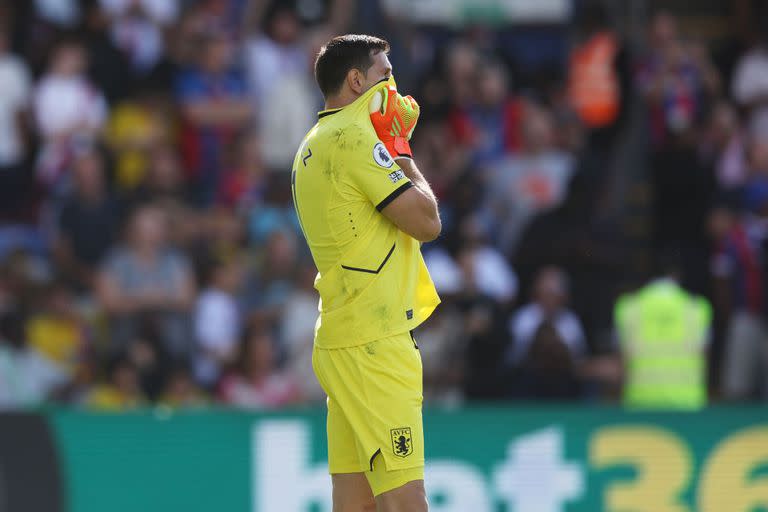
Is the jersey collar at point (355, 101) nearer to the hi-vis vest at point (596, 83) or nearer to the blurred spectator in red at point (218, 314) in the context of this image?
the blurred spectator in red at point (218, 314)

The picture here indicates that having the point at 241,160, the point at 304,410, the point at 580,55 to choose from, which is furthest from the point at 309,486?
the point at 580,55

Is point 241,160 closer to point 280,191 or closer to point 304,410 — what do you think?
point 280,191

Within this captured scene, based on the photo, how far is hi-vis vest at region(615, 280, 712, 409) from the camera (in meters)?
10.6

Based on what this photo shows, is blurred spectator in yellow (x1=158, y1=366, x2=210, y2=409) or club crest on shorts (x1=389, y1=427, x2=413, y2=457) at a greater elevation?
club crest on shorts (x1=389, y1=427, x2=413, y2=457)

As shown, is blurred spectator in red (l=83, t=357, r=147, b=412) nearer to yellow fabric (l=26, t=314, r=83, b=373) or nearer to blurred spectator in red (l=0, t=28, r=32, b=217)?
yellow fabric (l=26, t=314, r=83, b=373)

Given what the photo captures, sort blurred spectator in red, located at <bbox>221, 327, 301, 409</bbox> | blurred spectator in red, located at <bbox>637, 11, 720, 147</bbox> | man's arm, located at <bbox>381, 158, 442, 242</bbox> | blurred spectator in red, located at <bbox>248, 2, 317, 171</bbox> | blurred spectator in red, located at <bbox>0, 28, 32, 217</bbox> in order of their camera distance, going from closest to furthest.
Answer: man's arm, located at <bbox>381, 158, 442, 242</bbox> < blurred spectator in red, located at <bbox>221, 327, 301, 409</bbox> < blurred spectator in red, located at <bbox>0, 28, 32, 217</bbox> < blurred spectator in red, located at <bbox>248, 2, 317, 171</bbox> < blurred spectator in red, located at <bbox>637, 11, 720, 147</bbox>

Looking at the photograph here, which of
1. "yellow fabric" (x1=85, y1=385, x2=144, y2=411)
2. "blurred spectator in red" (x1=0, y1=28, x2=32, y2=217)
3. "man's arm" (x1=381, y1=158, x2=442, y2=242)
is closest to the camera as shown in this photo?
"man's arm" (x1=381, y1=158, x2=442, y2=242)

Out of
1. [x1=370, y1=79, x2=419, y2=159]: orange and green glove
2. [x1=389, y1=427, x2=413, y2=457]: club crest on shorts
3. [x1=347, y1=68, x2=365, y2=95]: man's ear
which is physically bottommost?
[x1=389, y1=427, x2=413, y2=457]: club crest on shorts

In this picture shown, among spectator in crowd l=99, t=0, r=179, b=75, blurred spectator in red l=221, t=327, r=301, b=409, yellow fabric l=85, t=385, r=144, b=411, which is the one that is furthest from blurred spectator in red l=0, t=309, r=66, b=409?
spectator in crowd l=99, t=0, r=179, b=75

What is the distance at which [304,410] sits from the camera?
28.4 feet

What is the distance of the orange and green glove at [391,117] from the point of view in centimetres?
541

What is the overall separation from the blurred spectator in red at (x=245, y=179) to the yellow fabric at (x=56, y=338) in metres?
1.79

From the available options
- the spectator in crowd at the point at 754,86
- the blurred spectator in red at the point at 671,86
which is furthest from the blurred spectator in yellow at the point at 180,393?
the spectator in crowd at the point at 754,86

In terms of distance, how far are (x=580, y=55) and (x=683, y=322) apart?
3580 millimetres
